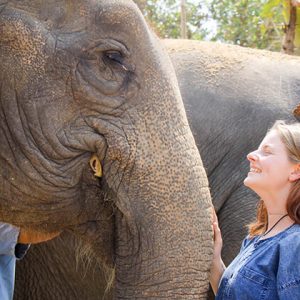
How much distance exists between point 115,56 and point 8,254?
124 centimetres

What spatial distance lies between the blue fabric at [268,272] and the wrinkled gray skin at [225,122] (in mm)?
1354

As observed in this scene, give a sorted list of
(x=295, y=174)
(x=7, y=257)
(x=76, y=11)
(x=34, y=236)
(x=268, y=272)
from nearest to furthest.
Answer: (x=268, y=272) < (x=295, y=174) < (x=76, y=11) < (x=34, y=236) < (x=7, y=257)

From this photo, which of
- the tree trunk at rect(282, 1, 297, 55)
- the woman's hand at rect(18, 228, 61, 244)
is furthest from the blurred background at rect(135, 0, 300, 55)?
the woman's hand at rect(18, 228, 61, 244)

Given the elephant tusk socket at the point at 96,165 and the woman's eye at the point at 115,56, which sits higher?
the woman's eye at the point at 115,56

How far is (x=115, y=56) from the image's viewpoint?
2.96 m

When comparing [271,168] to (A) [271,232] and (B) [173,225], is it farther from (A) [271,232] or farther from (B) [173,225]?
(B) [173,225]

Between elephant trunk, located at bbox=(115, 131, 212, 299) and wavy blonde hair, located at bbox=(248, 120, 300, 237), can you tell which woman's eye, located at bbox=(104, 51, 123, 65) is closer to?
elephant trunk, located at bbox=(115, 131, 212, 299)

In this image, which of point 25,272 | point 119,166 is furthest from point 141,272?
point 25,272

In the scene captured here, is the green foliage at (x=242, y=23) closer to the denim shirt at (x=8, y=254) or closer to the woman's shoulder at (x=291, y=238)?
the denim shirt at (x=8, y=254)

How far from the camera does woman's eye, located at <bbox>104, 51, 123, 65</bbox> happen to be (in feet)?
9.70

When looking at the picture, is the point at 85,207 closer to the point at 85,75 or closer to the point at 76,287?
the point at 85,75

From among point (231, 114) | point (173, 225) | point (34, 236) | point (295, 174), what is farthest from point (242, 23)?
point (173, 225)

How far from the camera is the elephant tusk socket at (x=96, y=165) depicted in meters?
2.95

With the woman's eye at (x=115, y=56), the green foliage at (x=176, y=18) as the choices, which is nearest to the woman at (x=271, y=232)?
the woman's eye at (x=115, y=56)
